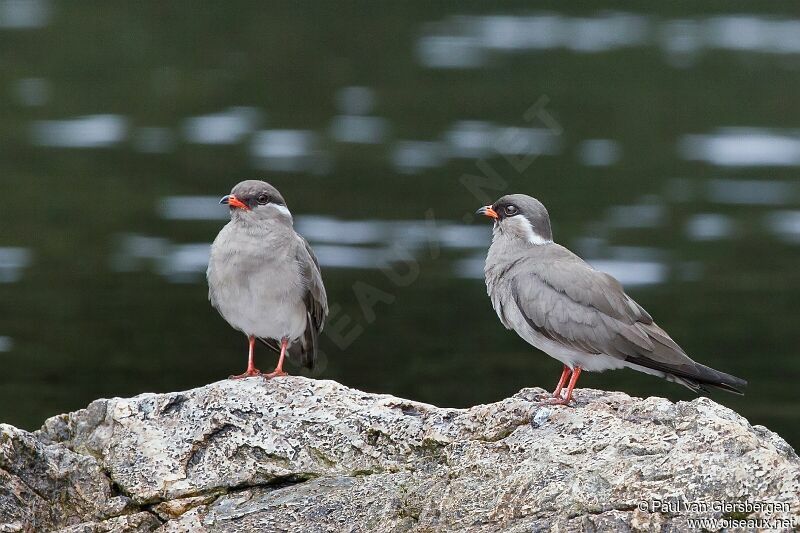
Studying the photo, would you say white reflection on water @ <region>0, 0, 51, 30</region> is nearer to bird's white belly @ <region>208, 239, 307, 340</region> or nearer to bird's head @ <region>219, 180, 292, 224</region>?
bird's head @ <region>219, 180, 292, 224</region>

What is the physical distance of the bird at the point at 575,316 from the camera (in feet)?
37.8

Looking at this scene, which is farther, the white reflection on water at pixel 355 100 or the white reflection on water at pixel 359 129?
the white reflection on water at pixel 355 100

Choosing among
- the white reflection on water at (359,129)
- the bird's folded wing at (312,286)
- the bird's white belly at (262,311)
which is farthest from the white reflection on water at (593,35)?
the bird's white belly at (262,311)

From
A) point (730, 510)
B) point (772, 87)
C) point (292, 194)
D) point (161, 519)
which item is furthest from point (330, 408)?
point (772, 87)

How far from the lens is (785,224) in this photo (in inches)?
1198

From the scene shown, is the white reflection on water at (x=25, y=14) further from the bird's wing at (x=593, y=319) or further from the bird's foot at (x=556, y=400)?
the bird's foot at (x=556, y=400)

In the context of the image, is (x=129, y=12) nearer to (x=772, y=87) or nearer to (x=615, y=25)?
(x=615, y=25)

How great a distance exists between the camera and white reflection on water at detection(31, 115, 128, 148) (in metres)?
35.1

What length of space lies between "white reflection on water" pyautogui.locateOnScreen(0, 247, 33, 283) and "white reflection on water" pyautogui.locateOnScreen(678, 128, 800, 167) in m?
16.6

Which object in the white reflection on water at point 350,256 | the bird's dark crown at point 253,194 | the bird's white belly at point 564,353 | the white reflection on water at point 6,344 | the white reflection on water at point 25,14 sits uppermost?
the white reflection on water at point 25,14

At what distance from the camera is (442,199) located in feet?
100

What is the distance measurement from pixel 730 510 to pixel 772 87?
33.4 meters

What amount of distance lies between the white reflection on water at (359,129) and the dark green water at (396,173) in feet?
0.42

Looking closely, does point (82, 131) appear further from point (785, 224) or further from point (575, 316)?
point (575, 316)
